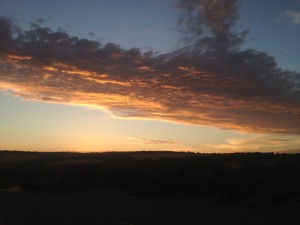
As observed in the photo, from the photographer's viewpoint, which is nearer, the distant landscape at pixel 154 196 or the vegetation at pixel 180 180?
the distant landscape at pixel 154 196

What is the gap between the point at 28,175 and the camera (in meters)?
68.4

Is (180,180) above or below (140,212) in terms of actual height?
above

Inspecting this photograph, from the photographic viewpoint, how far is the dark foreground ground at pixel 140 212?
34062 mm

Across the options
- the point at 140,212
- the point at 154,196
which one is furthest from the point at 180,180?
the point at 140,212

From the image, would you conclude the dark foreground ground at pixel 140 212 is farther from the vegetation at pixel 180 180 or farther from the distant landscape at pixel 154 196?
the vegetation at pixel 180 180

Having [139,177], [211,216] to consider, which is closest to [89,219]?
[211,216]

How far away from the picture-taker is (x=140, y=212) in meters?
39.6

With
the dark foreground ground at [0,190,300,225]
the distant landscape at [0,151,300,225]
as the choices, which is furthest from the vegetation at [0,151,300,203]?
the dark foreground ground at [0,190,300,225]

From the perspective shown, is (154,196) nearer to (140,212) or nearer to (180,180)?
(180,180)

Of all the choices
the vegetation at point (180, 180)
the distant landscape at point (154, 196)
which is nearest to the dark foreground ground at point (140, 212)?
the distant landscape at point (154, 196)

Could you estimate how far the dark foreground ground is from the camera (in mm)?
34062

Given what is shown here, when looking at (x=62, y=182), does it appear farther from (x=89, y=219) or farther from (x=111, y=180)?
(x=89, y=219)

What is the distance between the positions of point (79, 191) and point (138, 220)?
31.3 metres

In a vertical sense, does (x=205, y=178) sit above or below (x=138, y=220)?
above
